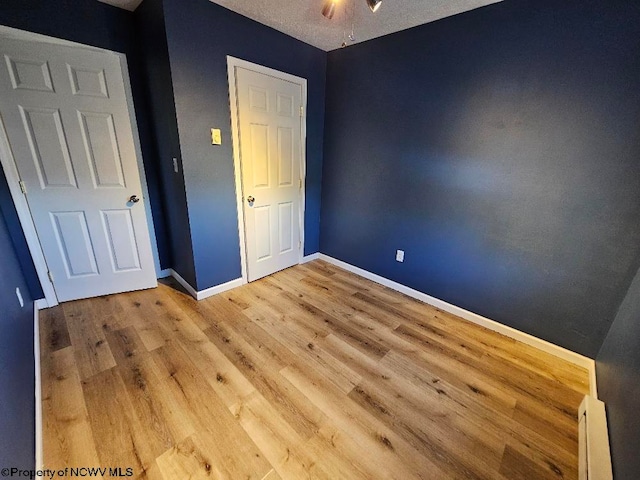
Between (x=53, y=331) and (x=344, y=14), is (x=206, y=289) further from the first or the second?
(x=344, y=14)

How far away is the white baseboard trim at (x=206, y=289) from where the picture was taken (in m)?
2.39

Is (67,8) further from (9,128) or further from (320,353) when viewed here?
(320,353)

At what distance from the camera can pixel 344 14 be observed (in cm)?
196

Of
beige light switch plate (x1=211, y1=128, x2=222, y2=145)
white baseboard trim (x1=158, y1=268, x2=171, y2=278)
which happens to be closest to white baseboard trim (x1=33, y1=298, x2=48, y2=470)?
white baseboard trim (x1=158, y1=268, x2=171, y2=278)

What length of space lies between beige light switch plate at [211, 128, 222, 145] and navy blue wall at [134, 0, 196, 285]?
26 centimetres

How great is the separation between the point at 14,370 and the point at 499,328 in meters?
3.00

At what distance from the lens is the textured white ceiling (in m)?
1.81

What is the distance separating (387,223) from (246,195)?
1429mm

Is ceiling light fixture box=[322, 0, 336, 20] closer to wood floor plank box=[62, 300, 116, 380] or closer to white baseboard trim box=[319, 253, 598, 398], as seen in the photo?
white baseboard trim box=[319, 253, 598, 398]

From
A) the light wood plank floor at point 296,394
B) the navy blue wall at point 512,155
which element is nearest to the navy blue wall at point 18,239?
the light wood plank floor at point 296,394

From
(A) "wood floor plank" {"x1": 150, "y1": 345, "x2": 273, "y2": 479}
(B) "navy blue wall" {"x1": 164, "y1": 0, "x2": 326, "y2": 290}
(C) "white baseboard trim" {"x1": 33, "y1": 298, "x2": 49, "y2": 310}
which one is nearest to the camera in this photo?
(A) "wood floor plank" {"x1": 150, "y1": 345, "x2": 273, "y2": 479}

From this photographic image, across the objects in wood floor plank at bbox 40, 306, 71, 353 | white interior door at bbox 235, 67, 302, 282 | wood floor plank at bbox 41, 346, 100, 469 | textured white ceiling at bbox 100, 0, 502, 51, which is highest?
textured white ceiling at bbox 100, 0, 502, 51

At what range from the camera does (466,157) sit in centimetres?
204

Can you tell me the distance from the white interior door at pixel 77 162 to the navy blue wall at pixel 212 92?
23.5 inches
